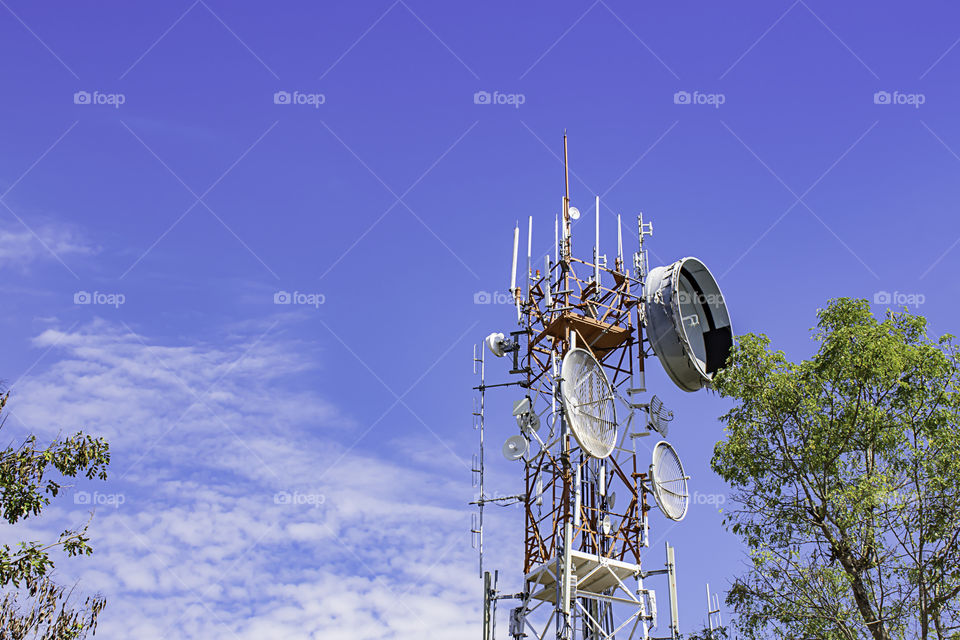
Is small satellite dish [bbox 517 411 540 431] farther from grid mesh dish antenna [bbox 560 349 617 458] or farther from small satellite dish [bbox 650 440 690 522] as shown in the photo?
small satellite dish [bbox 650 440 690 522]

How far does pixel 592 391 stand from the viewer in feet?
90.5

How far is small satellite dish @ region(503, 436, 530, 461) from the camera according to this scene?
2827 centimetres

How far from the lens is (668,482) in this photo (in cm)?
2822

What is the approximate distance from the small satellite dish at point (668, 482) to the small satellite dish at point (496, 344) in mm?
5670

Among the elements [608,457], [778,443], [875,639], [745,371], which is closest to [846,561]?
[875,639]

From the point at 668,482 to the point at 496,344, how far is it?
6.66 metres

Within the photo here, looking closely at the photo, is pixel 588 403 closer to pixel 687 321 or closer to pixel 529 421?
pixel 529 421

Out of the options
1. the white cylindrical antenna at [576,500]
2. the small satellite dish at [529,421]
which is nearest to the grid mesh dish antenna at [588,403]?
the white cylindrical antenna at [576,500]

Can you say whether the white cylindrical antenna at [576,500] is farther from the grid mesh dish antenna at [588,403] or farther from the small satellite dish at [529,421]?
the small satellite dish at [529,421]

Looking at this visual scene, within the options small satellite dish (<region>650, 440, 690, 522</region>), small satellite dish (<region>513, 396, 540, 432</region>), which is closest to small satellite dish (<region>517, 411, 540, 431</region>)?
small satellite dish (<region>513, 396, 540, 432</region>)

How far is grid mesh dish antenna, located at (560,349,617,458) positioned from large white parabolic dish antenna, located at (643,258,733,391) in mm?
1864

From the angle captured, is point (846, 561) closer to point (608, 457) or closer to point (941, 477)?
point (941, 477)

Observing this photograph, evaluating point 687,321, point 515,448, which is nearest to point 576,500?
point 515,448

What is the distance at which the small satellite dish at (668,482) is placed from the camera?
27688 mm
